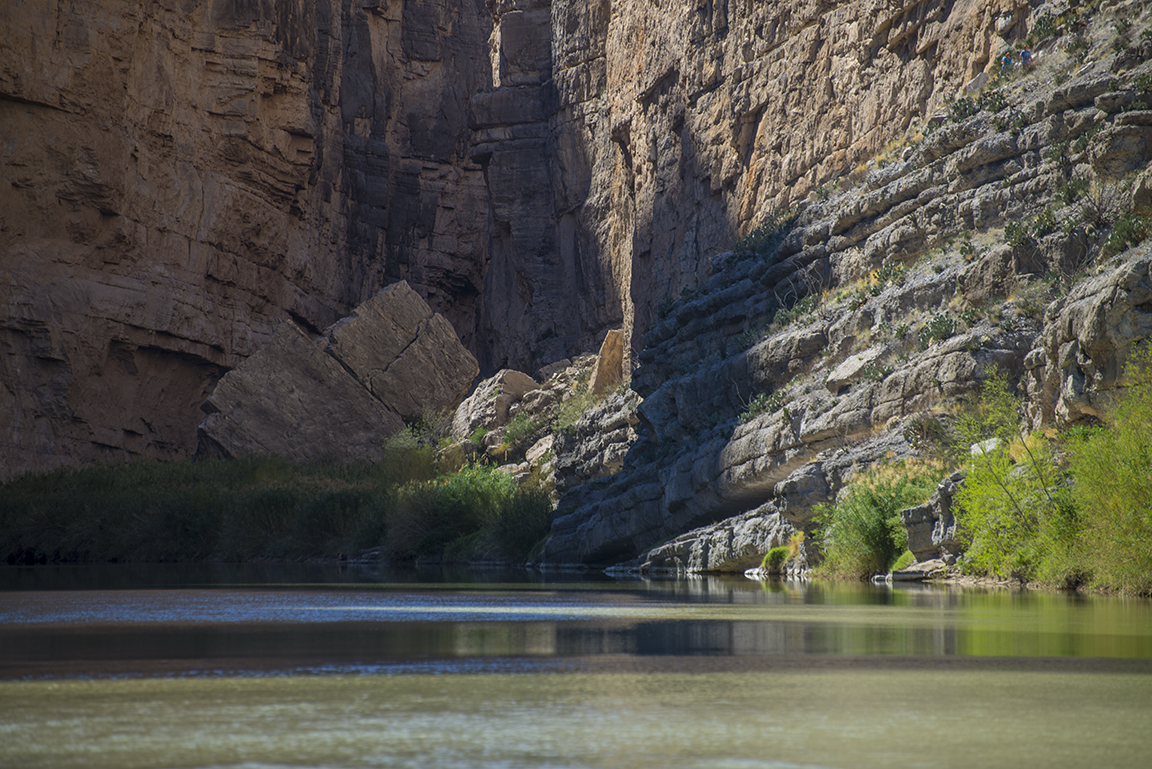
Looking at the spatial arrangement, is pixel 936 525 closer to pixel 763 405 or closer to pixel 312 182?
pixel 763 405

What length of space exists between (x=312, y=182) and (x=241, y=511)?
25.0 meters

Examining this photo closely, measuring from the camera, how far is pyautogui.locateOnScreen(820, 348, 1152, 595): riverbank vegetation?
14.5 m

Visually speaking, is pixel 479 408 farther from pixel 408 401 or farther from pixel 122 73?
pixel 122 73

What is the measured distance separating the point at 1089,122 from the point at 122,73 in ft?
153

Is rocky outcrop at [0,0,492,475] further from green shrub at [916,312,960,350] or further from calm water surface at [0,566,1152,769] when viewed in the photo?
calm water surface at [0,566,1152,769]

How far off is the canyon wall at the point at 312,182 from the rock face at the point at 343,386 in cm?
638

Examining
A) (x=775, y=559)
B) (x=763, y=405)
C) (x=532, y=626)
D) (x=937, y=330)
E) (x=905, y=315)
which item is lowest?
(x=532, y=626)

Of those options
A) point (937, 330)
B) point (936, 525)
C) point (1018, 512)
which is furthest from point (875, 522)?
point (937, 330)

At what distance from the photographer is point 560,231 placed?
6100cm

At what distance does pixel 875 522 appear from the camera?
844 inches

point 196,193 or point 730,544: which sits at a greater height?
point 196,193

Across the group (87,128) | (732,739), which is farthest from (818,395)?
(87,128)

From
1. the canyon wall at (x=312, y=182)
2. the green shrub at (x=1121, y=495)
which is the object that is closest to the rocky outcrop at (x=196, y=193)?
the canyon wall at (x=312, y=182)

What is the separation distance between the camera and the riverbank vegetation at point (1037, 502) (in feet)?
47.6
